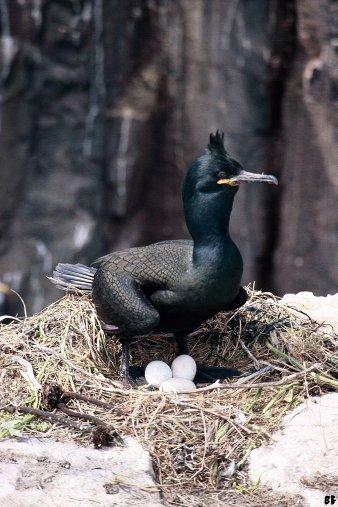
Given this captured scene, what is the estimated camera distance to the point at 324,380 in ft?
16.0

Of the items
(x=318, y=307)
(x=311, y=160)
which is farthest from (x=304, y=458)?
(x=311, y=160)

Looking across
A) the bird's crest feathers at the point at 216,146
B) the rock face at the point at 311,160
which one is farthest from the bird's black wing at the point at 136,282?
the rock face at the point at 311,160

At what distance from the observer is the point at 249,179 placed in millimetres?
5074

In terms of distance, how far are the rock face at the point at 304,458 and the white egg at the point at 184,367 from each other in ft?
2.40

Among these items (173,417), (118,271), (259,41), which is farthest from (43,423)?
(259,41)

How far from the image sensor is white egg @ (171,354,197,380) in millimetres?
5250

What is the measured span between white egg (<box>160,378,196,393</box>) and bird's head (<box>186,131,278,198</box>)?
926 millimetres

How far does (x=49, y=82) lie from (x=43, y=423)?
18.2 ft

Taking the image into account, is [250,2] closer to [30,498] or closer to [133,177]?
[133,177]

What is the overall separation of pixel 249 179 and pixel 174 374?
1044 millimetres

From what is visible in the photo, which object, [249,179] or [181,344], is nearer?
[249,179]

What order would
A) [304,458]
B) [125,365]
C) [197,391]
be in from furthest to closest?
[125,365], [197,391], [304,458]

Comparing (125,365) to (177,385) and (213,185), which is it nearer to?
(177,385)

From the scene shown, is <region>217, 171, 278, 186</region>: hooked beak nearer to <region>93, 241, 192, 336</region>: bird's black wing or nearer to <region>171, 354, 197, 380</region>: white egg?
<region>93, 241, 192, 336</region>: bird's black wing
